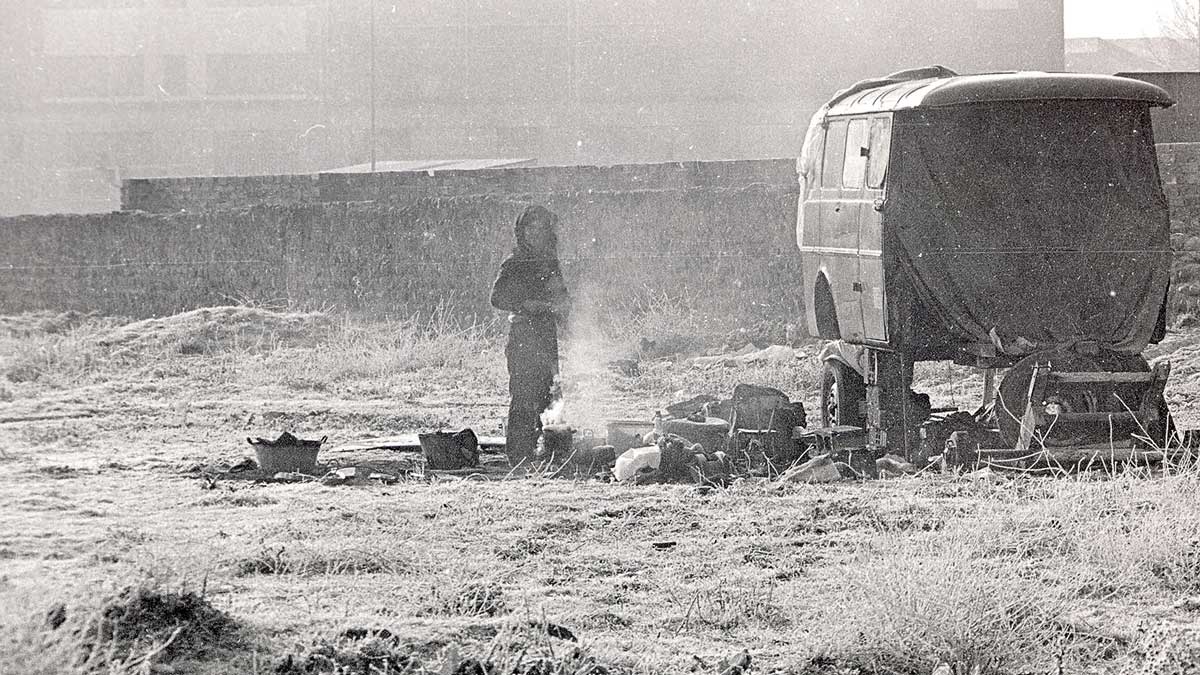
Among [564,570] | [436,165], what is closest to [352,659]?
[564,570]

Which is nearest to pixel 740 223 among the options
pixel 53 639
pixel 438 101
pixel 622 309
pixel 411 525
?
pixel 622 309

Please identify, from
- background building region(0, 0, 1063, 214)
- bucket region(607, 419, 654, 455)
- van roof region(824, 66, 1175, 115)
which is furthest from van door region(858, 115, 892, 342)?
background building region(0, 0, 1063, 214)

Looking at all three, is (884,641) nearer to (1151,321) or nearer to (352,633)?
(352,633)

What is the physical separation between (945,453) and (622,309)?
1166 centimetres

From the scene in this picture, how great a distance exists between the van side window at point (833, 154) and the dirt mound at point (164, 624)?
22.5 ft

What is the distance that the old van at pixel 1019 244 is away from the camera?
34.6 ft

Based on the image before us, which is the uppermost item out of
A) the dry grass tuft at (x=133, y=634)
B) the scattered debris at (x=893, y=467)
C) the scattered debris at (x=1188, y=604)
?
the dry grass tuft at (x=133, y=634)

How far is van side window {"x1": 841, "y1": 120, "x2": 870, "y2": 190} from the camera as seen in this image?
444 inches

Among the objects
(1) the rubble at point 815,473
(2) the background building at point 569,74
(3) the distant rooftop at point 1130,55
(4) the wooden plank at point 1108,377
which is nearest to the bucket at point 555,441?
(1) the rubble at point 815,473

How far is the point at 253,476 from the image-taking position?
1085 centimetres

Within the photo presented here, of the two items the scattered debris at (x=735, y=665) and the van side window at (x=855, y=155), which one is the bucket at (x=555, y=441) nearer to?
the van side window at (x=855, y=155)

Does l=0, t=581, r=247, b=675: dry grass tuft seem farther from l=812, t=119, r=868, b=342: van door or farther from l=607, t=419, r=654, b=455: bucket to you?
l=812, t=119, r=868, b=342: van door

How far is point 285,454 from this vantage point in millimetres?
11023

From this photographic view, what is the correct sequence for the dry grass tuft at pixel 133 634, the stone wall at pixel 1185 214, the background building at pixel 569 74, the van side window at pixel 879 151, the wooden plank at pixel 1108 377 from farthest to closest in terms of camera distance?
the background building at pixel 569 74 → the stone wall at pixel 1185 214 → the van side window at pixel 879 151 → the wooden plank at pixel 1108 377 → the dry grass tuft at pixel 133 634
